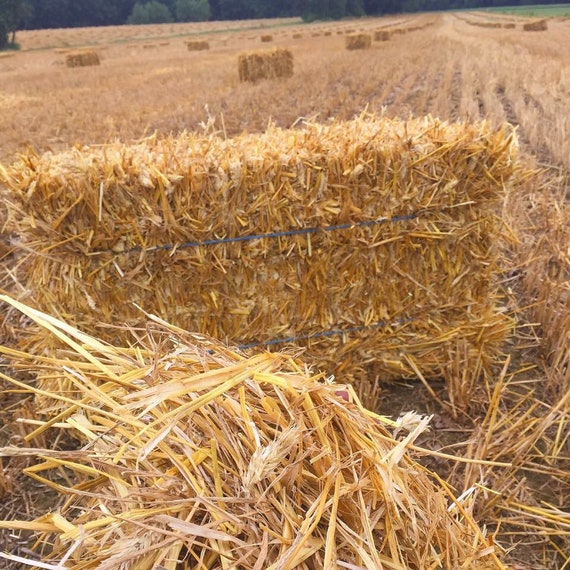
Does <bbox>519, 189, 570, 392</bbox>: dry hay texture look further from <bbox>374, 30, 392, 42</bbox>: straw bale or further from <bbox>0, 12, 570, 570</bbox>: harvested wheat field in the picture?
<bbox>374, 30, 392, 42</bbox>: straw bale

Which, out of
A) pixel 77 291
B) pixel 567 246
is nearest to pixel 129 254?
pixel 77 291

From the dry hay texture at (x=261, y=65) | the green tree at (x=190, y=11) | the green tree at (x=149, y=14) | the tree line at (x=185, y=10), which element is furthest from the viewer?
the green tree at (x=190, y=11)

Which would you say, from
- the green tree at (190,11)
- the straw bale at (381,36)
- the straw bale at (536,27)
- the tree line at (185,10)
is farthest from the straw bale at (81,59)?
the green tree at (190,11)

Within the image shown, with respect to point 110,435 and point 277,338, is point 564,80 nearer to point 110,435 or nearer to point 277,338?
point 277,338

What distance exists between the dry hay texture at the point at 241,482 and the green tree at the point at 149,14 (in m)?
84.3

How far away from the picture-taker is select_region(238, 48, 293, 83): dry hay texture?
1498 centimetres

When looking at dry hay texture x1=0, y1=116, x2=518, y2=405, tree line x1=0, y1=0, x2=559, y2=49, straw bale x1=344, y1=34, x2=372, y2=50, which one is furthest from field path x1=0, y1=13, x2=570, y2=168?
tree line x1=0, y1=0, x2=559, y2=49

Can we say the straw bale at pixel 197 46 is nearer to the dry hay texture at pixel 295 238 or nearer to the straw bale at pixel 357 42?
the straw bale at pixel 357 42

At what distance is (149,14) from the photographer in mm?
76125

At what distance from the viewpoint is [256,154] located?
3342mm

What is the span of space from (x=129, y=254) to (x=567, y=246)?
3668mm

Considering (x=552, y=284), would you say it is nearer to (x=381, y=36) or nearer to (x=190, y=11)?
(x=381, y=36)

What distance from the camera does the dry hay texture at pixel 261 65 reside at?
15.0 meters

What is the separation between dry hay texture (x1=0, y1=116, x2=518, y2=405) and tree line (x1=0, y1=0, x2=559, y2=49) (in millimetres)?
72775
